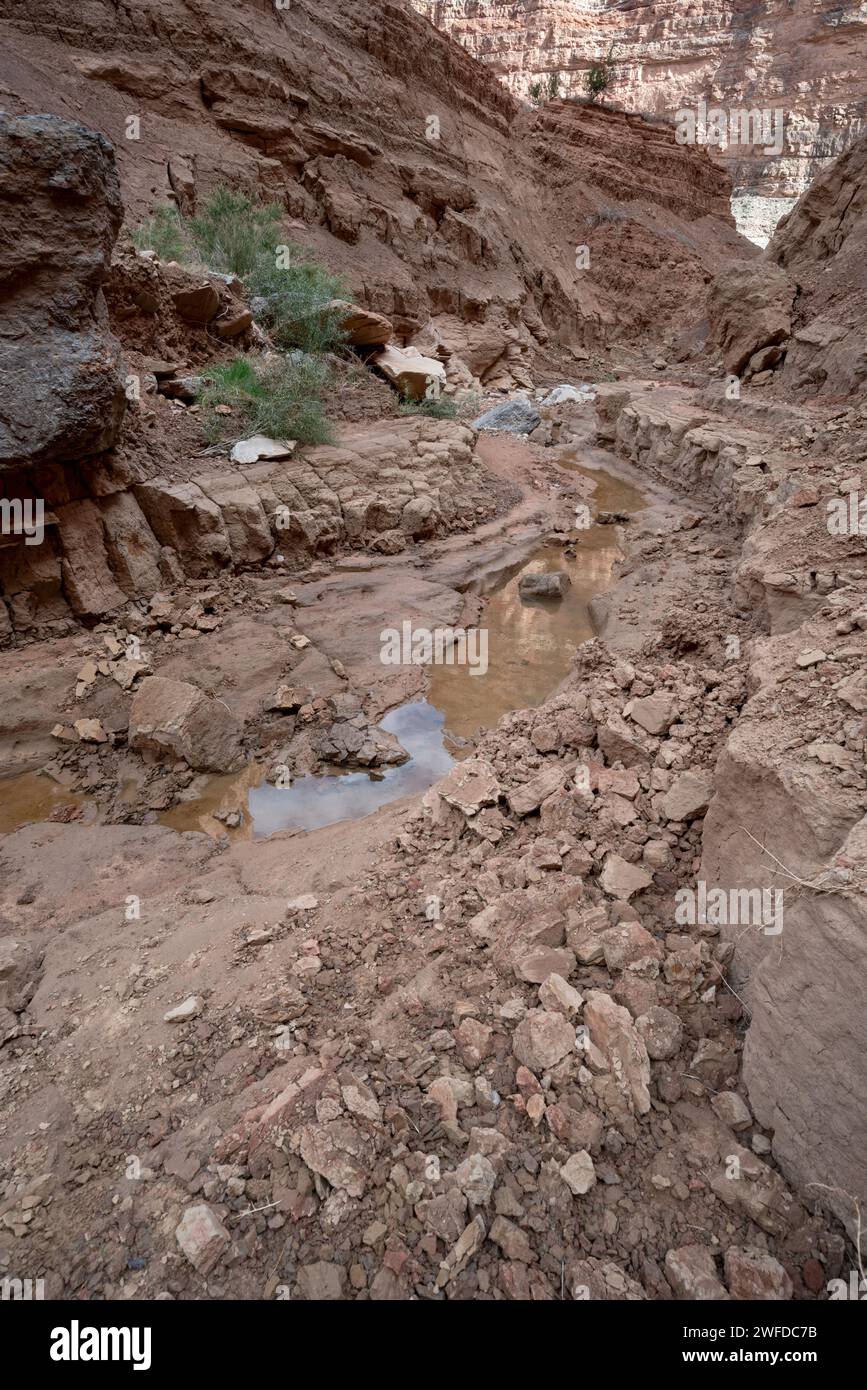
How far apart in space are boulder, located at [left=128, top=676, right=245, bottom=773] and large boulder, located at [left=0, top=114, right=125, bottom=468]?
2.12 m

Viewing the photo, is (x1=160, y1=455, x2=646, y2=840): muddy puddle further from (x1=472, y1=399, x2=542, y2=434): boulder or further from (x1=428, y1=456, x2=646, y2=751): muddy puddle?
(x1=472, y1=399, x2=542, y2=434): boulder

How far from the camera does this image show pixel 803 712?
2.47m

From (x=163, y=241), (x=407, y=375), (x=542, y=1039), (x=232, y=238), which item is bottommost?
(x=542, y=1039)

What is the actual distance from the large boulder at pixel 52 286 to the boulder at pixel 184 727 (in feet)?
6.95

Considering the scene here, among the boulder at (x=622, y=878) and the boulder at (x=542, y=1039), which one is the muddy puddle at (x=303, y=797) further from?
the boulder at (x=542, y=1039)

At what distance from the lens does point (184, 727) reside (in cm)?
455

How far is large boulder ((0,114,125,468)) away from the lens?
4.75m

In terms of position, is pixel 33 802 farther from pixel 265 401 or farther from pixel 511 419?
pixel 511 419

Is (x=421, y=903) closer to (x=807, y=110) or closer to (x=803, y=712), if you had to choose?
(x=803, y=712)

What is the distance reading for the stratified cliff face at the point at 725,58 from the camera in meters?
36.0

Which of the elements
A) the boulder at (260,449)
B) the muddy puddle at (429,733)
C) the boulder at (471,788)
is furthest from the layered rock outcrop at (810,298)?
the boulder at (471,788)

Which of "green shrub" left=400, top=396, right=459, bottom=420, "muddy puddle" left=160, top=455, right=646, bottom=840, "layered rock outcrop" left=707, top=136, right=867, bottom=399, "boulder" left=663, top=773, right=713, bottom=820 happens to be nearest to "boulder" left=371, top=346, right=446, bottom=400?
"green shrub" left=400, top=396, right=459, bottom=420

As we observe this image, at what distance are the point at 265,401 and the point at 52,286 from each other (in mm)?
2474

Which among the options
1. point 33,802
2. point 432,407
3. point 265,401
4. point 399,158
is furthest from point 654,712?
point 399,158
